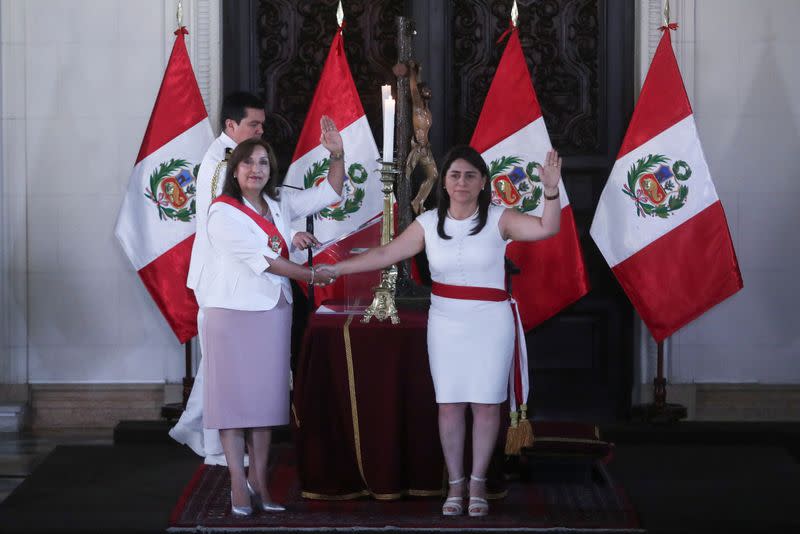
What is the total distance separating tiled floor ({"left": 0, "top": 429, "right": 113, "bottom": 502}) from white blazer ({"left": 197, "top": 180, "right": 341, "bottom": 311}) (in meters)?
1.58

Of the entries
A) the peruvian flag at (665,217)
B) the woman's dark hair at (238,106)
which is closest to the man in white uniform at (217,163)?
the woman's dark hair at (238,106)

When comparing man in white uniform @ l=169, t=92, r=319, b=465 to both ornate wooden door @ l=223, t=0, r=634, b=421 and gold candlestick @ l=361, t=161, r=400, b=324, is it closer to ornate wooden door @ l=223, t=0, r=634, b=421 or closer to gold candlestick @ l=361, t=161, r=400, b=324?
gold candlestick @ l=361, t=161, r=400, b=324

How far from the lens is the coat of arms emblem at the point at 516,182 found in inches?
231

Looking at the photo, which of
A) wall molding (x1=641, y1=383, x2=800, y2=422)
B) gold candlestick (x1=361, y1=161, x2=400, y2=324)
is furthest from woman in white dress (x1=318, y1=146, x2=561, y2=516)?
wall molding (x1=641, y1=383, x2=800, y2=422)

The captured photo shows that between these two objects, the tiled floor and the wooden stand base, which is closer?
the tiled floor

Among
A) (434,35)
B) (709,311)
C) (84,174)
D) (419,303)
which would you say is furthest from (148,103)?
(709,311)

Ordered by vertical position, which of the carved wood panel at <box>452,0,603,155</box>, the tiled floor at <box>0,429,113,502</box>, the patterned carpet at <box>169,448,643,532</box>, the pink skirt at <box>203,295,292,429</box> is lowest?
the tiled floor at <box>0,429,113,502</box>

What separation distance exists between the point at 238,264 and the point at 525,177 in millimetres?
2022

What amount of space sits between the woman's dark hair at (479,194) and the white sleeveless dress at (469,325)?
23mm

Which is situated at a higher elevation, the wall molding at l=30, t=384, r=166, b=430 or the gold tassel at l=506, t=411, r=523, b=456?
the gold tassel at l=506, t=411, r=523, b=456

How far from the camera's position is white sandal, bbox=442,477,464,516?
4.39 meters

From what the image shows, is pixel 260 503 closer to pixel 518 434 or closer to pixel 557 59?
pixel 518 434

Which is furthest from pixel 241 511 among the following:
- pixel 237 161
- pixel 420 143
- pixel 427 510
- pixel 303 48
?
pixel 303 48

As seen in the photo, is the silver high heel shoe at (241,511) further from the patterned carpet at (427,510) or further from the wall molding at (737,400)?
the wall molding at (737,400)
